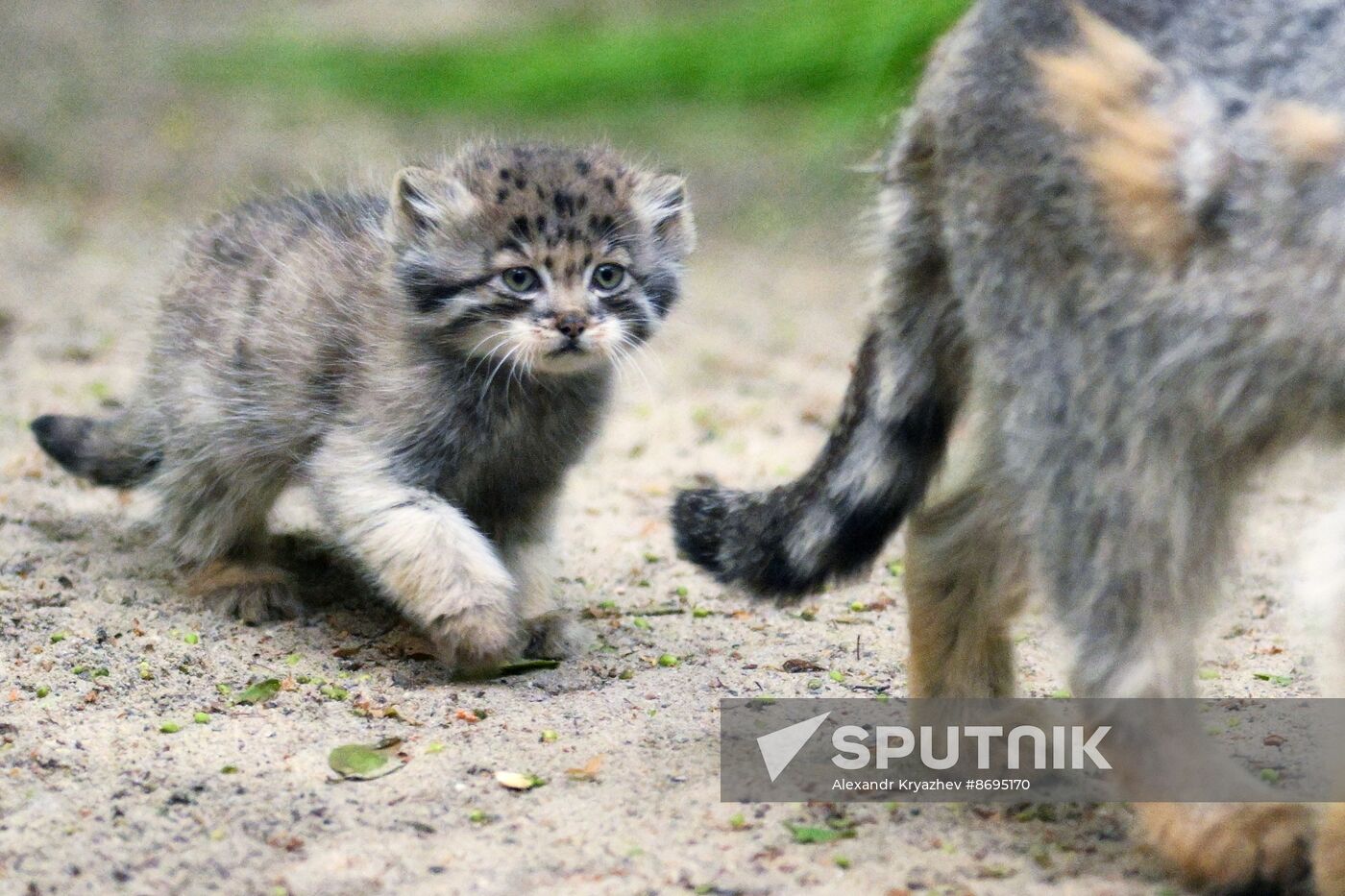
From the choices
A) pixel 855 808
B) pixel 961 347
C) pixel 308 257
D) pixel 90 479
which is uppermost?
pixel 308 257

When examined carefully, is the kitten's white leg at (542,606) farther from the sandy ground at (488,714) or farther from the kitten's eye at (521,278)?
the kitten's eye at (521,278)

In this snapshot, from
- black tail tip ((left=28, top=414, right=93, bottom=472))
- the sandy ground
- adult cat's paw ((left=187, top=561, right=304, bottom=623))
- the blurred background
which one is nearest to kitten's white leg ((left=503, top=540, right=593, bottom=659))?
the sandy ground

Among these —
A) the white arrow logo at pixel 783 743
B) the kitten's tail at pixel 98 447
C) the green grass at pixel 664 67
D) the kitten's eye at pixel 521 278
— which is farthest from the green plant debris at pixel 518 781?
the green grass at pixel 664 67

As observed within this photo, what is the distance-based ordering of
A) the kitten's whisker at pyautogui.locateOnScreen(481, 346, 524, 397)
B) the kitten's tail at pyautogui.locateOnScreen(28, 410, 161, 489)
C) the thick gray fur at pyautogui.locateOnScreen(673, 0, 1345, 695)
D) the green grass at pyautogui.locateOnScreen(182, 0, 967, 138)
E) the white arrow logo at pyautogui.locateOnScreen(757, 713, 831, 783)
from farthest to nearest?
Answer: 1. the green grass at pyautogui.locateOnScreen(182, 0, 967, 138)
2. the kitten's tail at pyautogui.locateOnScreen(28, 410, 161, 489)
3. the kitten's whisker at pyautogui.locateOnScreen(481, 346, 524, 397)
4. the white arrow logo at pyautogui.locateOnScreen(757, 713, 831, 783)
5. the thick gray fur at pyautogui.locateOnScreen(673, 0, 1345, 695)

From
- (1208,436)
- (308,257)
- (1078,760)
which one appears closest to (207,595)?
(308,257)

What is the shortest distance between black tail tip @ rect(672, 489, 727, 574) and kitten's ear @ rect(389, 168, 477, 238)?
1277 millimetres

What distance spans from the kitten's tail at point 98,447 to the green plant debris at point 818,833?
118 inches

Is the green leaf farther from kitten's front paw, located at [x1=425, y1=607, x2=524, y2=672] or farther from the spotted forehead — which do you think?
the spotted forehead

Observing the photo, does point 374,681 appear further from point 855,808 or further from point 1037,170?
point 1037,170

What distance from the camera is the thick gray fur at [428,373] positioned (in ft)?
15.7

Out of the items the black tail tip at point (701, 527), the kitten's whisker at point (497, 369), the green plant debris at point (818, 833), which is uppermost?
the kitten's whisker at point (497, 369)

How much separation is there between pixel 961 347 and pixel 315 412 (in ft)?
7.32

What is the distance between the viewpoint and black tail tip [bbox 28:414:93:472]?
5.72 m

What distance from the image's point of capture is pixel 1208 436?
3258 mm
